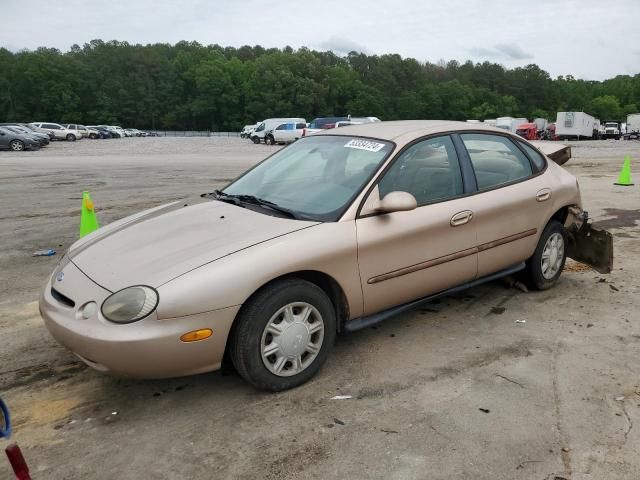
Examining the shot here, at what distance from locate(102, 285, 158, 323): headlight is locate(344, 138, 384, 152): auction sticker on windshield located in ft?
6.10

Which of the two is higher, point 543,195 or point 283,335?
point 543,195

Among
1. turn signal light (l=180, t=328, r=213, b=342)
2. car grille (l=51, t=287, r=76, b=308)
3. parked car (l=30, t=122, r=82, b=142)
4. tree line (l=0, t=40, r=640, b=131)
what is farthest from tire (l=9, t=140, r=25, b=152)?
tree line (l=0, t=40, r=640, b=131)

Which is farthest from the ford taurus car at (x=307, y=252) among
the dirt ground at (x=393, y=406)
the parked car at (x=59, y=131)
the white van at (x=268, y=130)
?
the parked car at (x=59, y=131)

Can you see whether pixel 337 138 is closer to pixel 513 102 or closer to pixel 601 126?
pixel 601 126

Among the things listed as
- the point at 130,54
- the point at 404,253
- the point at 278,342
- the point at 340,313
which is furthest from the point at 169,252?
the point at 130,54

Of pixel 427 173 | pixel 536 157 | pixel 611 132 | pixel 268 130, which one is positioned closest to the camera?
pixel 427 173

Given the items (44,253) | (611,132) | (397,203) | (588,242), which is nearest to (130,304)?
(397,203)

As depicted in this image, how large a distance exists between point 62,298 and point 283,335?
4.20 feet

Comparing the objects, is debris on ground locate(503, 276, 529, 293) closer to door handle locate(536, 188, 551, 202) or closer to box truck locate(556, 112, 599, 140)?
door handle locate(536, 188, 551, 202)

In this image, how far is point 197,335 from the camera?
2.83 m

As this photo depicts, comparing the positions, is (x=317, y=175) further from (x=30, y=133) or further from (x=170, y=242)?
(x=30, y=133)

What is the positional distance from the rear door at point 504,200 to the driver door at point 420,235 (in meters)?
0.15

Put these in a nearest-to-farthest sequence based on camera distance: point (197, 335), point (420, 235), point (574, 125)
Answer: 1. point (197, 335)
2. point (420, 235)
3. point (574, 125)

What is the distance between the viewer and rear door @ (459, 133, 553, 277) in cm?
416
